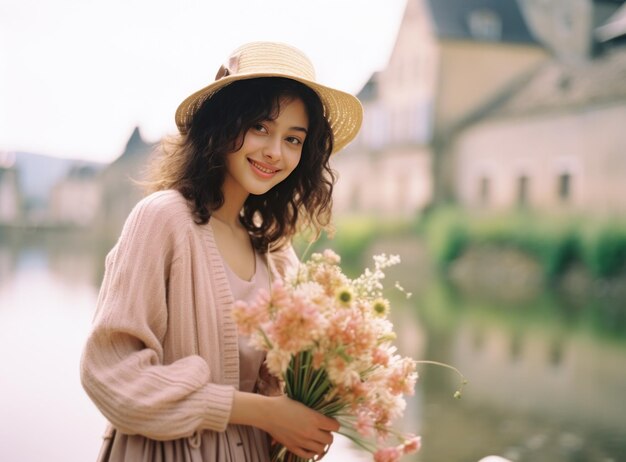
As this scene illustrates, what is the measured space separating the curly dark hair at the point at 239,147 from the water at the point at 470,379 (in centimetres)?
196

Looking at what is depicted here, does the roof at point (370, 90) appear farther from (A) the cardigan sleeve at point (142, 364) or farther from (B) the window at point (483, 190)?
(A) the cardigan sleeve at point (142, 364)

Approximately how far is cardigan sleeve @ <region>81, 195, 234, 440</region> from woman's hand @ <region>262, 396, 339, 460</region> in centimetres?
6

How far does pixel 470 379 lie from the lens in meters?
5.11

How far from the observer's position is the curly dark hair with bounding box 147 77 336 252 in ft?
3.56

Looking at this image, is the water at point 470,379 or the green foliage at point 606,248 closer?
the water at point 470,379

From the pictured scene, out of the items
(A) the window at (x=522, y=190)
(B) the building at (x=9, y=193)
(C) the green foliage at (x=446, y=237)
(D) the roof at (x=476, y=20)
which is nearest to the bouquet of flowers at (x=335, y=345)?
(B) the building at (x=9, y=193)

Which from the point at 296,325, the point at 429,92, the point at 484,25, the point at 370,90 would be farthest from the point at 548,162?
the point at 296,325

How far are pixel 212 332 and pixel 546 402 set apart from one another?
158 inches

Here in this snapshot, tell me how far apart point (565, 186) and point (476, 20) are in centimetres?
596

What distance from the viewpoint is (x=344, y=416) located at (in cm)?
99

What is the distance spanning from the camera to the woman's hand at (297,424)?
96 centimetres

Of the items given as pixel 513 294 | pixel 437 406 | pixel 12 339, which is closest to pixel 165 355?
pixel 437 406

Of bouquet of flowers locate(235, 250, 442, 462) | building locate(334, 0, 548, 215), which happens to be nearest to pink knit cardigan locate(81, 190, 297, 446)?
bouquet of flowers locate(235, 250, 442, 462)

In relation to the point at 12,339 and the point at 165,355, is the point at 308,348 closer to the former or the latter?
the point at 165,355
